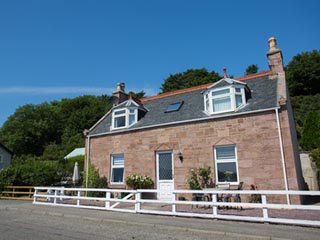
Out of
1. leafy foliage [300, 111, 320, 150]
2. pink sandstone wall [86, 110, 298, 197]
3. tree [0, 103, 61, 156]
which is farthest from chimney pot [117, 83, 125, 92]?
tree [0, 103, 61, 156]

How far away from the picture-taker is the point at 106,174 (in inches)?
634

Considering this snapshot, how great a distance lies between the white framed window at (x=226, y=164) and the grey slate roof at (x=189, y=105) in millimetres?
1842

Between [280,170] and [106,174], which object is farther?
[106,174]

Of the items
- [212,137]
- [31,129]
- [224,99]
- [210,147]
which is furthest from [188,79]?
[31,129]

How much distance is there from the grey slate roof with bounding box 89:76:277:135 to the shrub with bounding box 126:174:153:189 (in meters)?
3.18

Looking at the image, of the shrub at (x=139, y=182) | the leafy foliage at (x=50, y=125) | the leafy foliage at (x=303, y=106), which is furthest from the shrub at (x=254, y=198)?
the leafy foliage at (x=50, y=125)

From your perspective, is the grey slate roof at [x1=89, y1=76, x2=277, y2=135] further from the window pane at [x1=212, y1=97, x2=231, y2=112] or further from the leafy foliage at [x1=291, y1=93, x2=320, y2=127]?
the leafy foliage at [x1=291, y1=93, x2=320, y2=127]

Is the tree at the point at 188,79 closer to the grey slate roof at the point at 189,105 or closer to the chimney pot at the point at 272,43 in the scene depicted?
the grey slate roof at the point at 189,105

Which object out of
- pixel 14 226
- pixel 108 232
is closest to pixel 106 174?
pixel 14 226

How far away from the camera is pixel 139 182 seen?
13.9 m

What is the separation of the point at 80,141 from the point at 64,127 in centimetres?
1232

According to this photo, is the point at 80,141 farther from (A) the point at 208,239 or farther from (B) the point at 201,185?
(A) the point at 208,239

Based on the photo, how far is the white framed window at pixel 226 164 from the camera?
12.0 meters

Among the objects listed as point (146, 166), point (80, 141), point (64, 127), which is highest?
point (64, 127)
